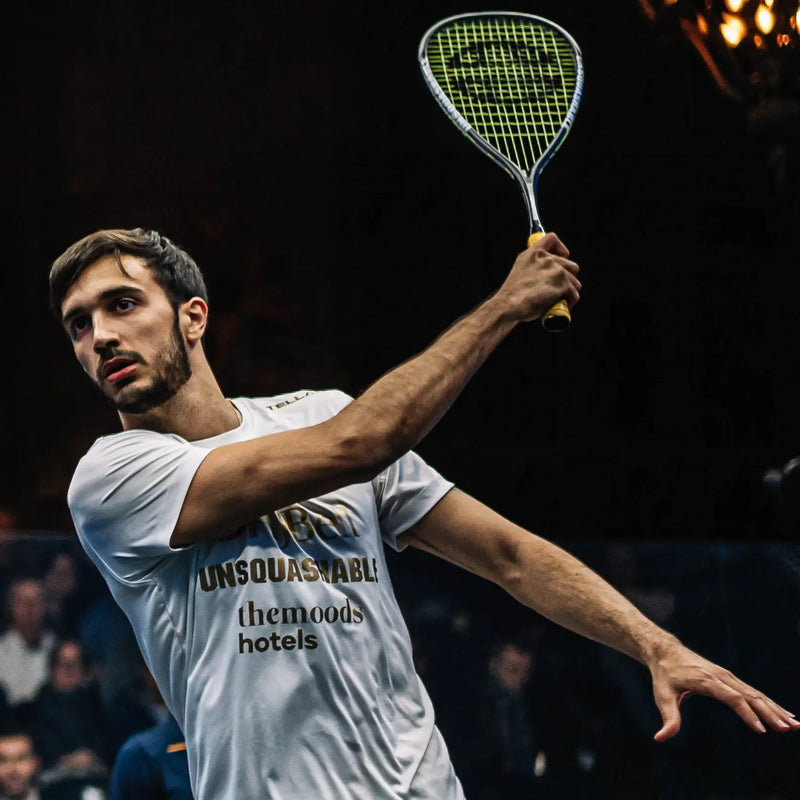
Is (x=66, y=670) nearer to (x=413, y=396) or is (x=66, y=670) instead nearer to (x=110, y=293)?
(x=110, y=293)

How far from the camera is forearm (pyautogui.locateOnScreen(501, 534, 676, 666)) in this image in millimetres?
2521

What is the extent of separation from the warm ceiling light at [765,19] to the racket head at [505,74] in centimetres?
64

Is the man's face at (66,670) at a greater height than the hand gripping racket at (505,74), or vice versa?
the hand gripping racket at (505,74)

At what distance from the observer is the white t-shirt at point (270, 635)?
96.0 inches

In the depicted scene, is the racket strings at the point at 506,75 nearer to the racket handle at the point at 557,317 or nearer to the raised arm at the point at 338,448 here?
the racket handle at the point at 557,317

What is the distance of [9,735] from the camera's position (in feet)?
14.2

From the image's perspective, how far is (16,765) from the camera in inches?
170

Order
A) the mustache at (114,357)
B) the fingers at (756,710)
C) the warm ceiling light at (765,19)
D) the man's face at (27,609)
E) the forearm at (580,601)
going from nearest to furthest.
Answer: the fingers at (756,710) < the forearm at (580,601) < the mustache at (114,357) < the warm ceiling light at (765,19) < the man's face at (27,609)

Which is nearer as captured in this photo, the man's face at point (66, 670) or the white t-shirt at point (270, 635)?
the white t-shirt at point (270, 635)

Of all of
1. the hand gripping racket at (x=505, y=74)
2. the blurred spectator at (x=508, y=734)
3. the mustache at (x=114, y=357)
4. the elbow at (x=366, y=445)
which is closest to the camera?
the elbow at (x=366, y=445)

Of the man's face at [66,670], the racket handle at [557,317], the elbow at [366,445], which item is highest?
the racket handle at [557,317]

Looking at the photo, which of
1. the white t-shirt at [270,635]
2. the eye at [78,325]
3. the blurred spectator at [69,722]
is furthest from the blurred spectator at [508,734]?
the eye at [78,325]

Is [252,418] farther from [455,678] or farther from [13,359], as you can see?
[13,359]

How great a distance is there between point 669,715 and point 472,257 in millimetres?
5118
